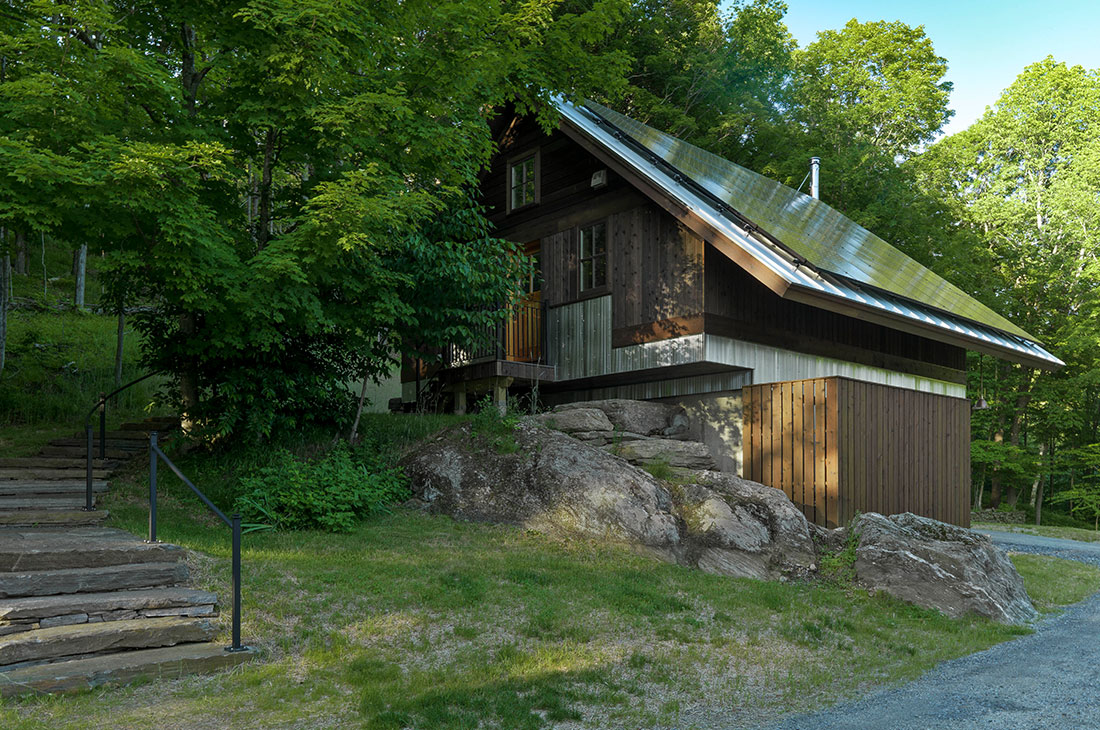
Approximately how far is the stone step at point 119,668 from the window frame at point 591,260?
30.8 feet

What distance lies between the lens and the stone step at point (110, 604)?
19.5 feet

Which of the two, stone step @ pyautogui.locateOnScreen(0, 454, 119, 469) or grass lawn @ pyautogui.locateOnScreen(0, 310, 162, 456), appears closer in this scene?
stone step @ pyautogui.locateOnScreen(0, 454, 119, 469)

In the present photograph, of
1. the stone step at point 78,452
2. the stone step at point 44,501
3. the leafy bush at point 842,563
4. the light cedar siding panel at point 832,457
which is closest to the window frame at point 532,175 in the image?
the light cedar siding panel at point 832,457

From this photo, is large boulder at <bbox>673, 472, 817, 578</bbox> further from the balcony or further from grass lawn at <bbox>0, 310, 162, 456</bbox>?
grass lawn at <bbox>0, 310, 162, 456</bbox>

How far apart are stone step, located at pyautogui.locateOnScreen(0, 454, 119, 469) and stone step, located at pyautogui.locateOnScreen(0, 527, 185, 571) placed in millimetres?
3234

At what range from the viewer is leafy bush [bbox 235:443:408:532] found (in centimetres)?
930

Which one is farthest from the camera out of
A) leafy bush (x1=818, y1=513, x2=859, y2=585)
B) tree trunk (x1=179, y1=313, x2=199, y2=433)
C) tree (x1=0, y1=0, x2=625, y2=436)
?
tree trunk (x1=179, y1=313, x2=199, y2=433)

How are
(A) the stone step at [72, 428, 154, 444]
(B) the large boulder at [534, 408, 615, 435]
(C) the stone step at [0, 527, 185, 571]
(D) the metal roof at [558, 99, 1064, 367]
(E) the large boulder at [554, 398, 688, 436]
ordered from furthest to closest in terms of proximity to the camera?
(E) the large boulder at [554, 398, 688, 436] < (A) the stone step at [72, 428, 154, 444] < (B) the large boulder at [534, 408, 615, 435] < (D) the metal roof at [558, 99, 1064, 367] < (C) the stone step at [0, 527, 185, 571]

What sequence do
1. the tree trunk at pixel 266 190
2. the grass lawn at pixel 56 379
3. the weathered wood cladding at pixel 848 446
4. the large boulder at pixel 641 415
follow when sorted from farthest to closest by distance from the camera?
the grass lawn at pixel 56 379
the large boulder at pixel 641 415
the weathered wood cladding at pixel 848 446
the tree trunk at pixel 266 190

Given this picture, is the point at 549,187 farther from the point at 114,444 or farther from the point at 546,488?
the point at 114,444

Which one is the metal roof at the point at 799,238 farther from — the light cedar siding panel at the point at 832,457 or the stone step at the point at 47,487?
the stone step at the point at 47,487

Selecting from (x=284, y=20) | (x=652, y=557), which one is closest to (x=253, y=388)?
(x=284, y=20)

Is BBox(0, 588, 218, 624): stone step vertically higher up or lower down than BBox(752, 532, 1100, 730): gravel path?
higher up

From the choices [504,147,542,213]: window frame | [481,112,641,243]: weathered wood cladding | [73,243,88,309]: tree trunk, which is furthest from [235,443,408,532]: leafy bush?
[73,243,88,309]: tree trunk
